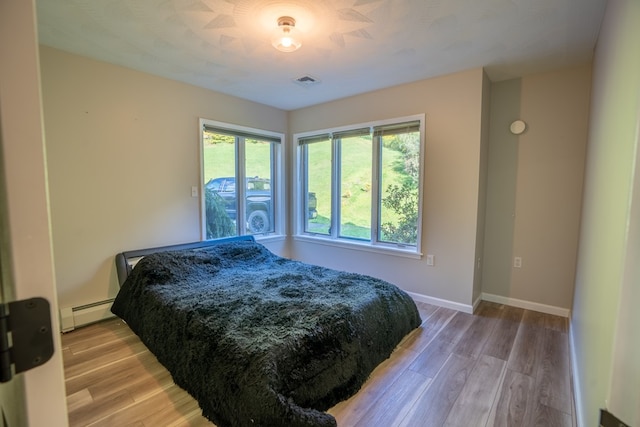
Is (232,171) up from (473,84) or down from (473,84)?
down

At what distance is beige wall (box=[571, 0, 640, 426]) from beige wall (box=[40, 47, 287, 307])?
3.43m

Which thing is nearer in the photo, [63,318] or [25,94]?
[25,94]

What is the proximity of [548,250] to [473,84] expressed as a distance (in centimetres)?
183

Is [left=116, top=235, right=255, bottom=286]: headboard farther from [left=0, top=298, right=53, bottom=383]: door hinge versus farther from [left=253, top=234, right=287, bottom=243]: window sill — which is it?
[left=0, top=298, right=53, bottom=383]: door hinge

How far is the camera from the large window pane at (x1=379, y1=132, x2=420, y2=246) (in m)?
3.37

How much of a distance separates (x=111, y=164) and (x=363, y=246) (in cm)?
287

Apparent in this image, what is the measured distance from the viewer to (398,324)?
238cm

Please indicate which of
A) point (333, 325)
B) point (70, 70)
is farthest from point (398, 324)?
point (70, 70)

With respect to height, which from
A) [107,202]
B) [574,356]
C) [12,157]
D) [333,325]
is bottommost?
[574,356]

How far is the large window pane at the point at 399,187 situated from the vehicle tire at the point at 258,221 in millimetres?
1687

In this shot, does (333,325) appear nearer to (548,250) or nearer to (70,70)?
(548,250)

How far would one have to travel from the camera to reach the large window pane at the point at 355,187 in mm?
3762

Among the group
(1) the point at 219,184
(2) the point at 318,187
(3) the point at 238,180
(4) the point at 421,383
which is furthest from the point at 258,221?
(4) the point at 421,383

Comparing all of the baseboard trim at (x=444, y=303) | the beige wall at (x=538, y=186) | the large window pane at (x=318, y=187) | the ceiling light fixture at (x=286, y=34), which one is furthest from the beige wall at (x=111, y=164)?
the beige wall at (x=538, y=186)
